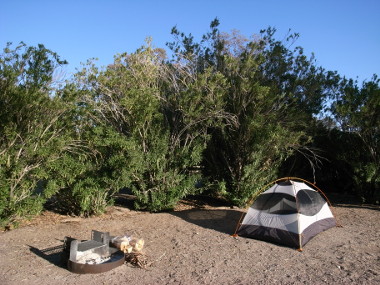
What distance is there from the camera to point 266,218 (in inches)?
276

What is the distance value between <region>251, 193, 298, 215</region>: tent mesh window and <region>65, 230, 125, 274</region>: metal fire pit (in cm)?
306

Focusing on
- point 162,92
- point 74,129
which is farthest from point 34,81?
point 162,92

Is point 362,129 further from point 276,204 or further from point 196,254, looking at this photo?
point 196,254

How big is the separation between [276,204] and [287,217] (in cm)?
42

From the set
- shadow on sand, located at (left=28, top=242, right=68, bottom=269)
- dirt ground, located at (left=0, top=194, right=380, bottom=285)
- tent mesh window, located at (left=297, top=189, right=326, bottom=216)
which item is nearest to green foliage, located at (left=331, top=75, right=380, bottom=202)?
dirt ground, located at (left=0, top=194, right=380, bottom=285)

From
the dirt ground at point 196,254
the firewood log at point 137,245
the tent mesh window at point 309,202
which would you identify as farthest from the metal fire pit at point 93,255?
the tent mesh window at point 309,202

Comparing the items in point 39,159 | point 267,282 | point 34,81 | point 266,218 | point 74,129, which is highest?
point 34,81

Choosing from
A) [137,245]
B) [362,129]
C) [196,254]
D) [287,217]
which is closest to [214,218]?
[287,217]

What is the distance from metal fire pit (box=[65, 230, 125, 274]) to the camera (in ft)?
16.8

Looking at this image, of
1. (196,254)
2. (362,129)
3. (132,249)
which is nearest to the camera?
(132,249)

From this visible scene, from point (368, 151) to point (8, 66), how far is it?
9737 millimetres

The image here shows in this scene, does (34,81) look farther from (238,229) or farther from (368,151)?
(368,151)

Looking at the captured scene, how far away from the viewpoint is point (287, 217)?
22.4ft

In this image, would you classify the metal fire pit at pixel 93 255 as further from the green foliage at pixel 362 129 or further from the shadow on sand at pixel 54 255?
the green foliage at pixel 362 129
